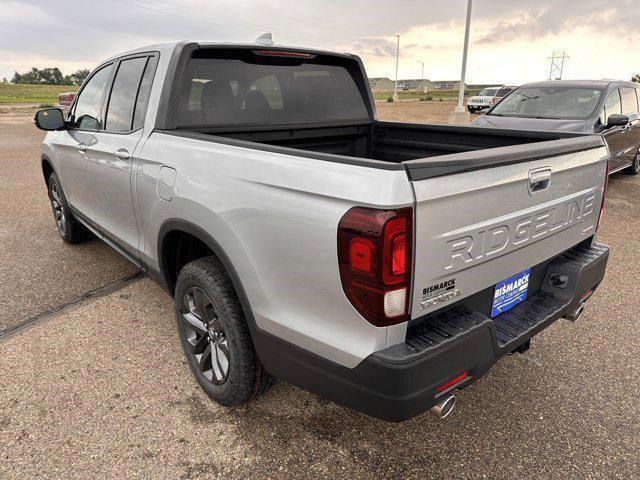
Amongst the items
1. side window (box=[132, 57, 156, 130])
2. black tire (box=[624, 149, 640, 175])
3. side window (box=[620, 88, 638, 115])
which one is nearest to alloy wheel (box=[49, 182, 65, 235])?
side window (box=[132, 57, 156, 130])

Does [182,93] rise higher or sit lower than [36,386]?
higher

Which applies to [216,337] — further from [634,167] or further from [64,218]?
[634,167]

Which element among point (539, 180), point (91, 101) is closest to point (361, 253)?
point (539, 180)

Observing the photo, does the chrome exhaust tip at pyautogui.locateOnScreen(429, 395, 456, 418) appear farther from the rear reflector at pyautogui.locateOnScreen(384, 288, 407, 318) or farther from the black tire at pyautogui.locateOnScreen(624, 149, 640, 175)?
the black tire at pyautogui.locateOnScreen(624, 149, 640, 175)

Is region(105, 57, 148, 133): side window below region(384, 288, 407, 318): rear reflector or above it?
above

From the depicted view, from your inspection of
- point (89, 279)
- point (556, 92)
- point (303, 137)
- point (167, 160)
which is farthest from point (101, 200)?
point (556, 92)

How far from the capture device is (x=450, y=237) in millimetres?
1734

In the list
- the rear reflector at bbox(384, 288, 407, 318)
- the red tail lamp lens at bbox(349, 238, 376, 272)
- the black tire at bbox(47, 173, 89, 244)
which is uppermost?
the red tail lamp lens at bbox(349, 238, 376, 272)

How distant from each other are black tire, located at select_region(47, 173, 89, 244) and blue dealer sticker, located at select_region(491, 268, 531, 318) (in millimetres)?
4162

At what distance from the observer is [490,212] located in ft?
6.11

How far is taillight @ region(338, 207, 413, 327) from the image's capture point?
5.24 ft

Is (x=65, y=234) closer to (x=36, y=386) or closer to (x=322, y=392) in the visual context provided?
(x=36, y=386)

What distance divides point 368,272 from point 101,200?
2.73m

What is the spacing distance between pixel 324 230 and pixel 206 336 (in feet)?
4.15
